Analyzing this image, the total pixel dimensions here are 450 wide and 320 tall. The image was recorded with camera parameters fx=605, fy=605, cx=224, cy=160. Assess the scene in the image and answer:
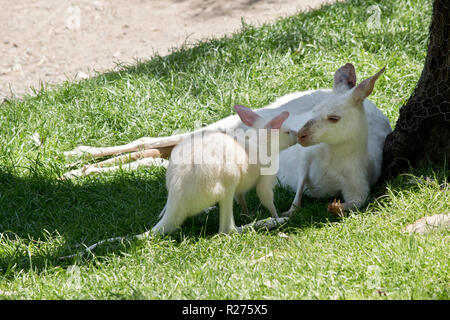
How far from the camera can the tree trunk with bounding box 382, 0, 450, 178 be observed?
4.25 metres

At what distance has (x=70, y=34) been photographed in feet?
30.7

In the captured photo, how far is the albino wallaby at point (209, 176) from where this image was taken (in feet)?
12.2

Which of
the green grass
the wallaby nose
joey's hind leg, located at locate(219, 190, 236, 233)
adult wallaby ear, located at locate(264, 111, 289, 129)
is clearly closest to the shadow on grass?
the green grass

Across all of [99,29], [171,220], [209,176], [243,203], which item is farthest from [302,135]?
[99,29]

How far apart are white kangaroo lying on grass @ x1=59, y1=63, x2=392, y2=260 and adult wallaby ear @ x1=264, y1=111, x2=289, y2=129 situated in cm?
18

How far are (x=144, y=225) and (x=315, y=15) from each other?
4.48 m

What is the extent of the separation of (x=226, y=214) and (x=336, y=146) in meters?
1.03

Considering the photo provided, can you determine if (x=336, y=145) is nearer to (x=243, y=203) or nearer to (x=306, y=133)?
(x=306, y=133)

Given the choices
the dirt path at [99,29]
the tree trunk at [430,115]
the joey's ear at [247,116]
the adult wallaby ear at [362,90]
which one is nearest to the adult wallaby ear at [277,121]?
the joey's ear at [247,116]

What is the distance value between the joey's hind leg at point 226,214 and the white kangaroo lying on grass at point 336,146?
0.33 metres

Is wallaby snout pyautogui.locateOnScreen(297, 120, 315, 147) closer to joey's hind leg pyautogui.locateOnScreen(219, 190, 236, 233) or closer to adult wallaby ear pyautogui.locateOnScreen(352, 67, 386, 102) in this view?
adult wallaby ear pyautogui.locateOnScreen(352, 67, 386, 102)

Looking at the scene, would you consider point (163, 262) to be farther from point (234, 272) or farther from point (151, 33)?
point (151, 33)

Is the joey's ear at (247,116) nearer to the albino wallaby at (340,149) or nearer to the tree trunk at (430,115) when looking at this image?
the albino wallaby at (340,149)
